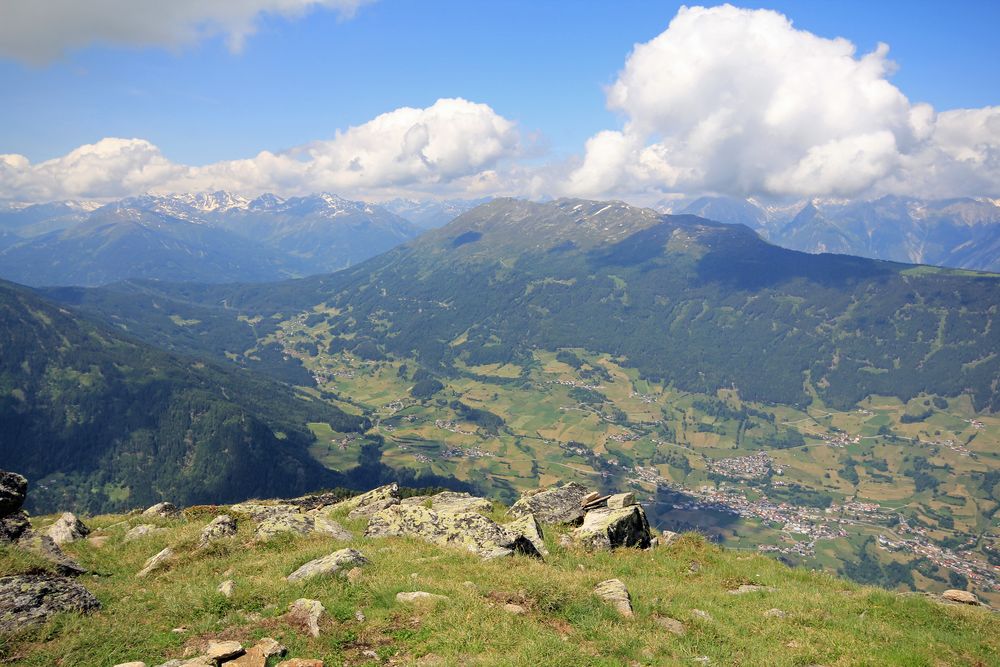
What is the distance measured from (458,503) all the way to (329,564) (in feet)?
50.3

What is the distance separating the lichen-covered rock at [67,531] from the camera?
2442 centimetres

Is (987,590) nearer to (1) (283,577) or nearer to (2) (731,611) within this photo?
(2) (731,611)

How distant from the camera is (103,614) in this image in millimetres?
14922

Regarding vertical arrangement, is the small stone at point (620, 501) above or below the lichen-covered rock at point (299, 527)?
below

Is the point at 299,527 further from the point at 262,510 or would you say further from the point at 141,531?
the point at 262,510

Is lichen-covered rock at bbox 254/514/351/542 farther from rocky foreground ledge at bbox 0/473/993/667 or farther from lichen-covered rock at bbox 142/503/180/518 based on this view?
lichen-covered rock at bbox 142/503/180/518

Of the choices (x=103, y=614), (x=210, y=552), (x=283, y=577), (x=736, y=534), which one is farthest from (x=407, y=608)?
(x=736, y=534)

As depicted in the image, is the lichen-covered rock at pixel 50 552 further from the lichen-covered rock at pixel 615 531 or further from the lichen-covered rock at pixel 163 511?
the lichen-covered rock at pixel 615 531

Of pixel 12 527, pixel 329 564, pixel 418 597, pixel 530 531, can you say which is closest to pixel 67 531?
pixel 12 527

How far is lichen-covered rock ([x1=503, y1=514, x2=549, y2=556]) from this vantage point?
23.7m

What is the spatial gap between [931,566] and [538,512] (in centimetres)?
21673

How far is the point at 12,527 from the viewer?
68.2 feet

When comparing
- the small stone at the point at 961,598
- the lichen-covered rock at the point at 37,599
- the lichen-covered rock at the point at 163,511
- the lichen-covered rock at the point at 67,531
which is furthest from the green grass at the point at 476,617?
the lichen-covered rock at the point at 163,511

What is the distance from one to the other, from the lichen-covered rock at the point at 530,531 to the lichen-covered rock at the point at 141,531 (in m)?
17.9
